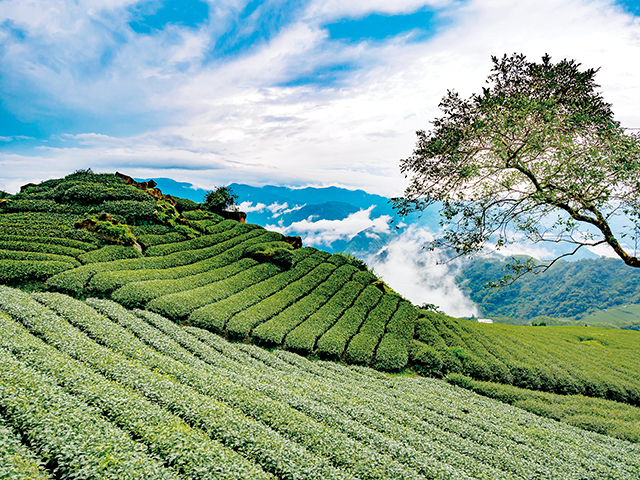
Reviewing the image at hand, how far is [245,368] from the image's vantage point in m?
11.9

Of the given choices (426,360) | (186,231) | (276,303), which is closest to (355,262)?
(276,303)

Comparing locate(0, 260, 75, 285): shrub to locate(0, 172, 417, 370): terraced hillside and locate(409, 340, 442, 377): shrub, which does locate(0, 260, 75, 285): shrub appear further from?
locate(409, 340, 442, 377): shrub

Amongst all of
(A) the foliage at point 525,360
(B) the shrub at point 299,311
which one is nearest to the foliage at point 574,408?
(A) the foliage at point 525,360

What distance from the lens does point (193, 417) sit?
23.9 feet

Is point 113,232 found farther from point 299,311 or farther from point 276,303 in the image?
point 299,311

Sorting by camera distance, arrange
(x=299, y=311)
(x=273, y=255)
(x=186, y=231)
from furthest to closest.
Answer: (x=186, y=231) → (x=273, y=255) → (x=299, y=311)

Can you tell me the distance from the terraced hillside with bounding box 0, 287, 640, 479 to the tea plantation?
0.17 ft

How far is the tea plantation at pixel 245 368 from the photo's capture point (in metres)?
6.25

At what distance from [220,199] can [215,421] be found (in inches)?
1185

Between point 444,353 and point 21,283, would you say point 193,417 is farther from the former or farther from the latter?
point 444,353

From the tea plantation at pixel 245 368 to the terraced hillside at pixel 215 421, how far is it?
→ 5 cm

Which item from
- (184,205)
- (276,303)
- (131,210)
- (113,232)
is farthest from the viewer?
(184,205)

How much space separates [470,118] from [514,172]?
203cm

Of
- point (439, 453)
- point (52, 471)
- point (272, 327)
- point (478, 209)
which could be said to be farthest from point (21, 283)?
point (478, 209)
